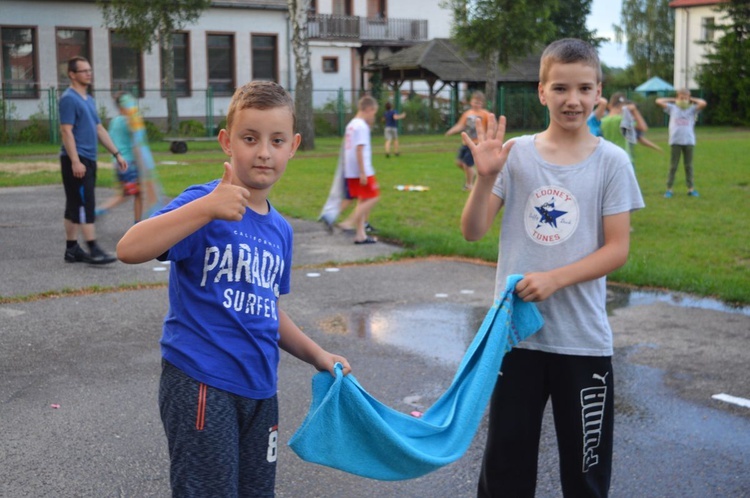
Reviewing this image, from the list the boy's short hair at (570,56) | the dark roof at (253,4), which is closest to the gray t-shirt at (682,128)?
the boy's short hair at (570,56)

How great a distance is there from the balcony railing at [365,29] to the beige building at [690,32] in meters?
20.9

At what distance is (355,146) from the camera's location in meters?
11.4

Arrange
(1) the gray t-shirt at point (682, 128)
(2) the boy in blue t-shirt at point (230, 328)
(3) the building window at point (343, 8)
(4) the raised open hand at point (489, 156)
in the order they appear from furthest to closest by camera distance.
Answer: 1. (3) the building window at point (343, 8)
2. (1) the gray t-shirt at point (682, 128)
3. (4) the raised open hand at point (489, 156)
4. (2) the boy in blue t-shirt at point (230, 328)

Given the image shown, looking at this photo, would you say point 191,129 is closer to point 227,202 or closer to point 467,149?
point 467,149

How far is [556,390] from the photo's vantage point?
3.37 m

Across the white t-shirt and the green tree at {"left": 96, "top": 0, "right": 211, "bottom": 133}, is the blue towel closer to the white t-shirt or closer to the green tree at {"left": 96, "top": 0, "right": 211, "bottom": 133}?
the white t-shirt

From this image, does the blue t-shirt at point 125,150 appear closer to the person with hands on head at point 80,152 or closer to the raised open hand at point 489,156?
the person with hands on head at point 80,152

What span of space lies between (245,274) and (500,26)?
3952cm

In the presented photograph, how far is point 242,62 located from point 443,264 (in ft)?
115

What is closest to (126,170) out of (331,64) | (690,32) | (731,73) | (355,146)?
(355,146)

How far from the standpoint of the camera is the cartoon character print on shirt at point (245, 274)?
2.78 meters

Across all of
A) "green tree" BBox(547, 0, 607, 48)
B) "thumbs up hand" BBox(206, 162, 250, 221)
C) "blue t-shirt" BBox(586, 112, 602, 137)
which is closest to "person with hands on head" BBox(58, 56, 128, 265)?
"blue t-shirt" BBox(586, 112, 602, 137)

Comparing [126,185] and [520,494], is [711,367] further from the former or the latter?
[126,185]

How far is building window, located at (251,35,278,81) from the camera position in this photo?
1729 inches
